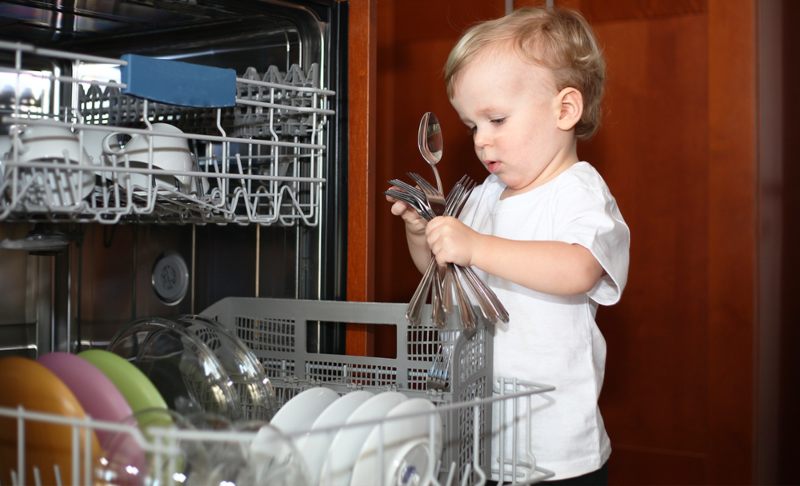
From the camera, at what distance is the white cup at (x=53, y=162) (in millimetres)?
777

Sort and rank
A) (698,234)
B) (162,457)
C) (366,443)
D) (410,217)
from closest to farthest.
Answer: (162,457) → (366,443) → (410,217) → (698,234)

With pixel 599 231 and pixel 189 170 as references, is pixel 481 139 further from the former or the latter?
pixel 189 170

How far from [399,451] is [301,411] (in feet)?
0.40

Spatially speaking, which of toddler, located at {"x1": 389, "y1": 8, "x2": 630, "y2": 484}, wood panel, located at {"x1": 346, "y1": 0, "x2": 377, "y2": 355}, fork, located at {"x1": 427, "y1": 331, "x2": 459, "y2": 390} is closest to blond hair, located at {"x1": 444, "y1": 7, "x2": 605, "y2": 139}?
toddler, located at {"x1": 389, "y1": 8, "x2": 630, "y2": 484}

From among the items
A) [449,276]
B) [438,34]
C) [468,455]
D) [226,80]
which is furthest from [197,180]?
[438,34]

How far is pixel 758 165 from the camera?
153cm

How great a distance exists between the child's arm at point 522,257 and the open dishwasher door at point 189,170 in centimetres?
18

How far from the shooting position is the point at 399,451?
0.79m

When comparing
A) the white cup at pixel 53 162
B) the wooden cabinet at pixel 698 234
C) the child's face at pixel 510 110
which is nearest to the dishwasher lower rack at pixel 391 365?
the child's face at pixel 510 110

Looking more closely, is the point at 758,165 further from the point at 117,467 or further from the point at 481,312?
the point at 117,467

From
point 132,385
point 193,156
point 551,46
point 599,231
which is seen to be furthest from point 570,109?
point 132,385

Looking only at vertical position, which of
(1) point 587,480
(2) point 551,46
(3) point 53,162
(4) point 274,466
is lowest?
(1) point 587,480

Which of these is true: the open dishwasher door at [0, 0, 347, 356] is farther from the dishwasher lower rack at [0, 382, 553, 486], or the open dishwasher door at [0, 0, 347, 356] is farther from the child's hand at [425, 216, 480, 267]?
the dishwasher lower rack at [0, 382, 553, 486]

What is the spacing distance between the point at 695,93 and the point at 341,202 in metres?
0.81
